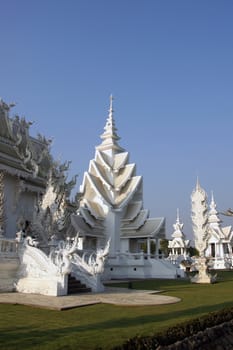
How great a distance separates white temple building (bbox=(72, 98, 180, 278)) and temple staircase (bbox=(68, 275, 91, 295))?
12.9m

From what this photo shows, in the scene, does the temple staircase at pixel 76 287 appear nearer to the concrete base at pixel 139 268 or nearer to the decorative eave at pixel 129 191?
the concrete base at pixel 139 268

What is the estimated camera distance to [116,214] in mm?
32188

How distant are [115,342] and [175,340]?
3.34ft

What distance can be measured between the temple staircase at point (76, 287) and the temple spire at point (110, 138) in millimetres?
22634

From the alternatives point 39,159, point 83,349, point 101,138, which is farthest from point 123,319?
point 101,138

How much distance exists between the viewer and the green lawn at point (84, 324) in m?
5.97

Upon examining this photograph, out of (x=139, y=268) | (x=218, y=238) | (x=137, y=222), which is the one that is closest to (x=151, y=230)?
(x=137, y=222)

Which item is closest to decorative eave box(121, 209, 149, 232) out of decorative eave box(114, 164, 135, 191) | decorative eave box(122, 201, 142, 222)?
decorative eave box(122, 201, 142, 222)

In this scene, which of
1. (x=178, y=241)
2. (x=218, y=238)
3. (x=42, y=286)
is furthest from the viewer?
(x=178, y=241)

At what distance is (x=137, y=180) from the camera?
33.7 meters

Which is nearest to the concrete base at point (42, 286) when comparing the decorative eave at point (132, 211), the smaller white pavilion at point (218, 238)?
the decorative eave at point (132, 211)

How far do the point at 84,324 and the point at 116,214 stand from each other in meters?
24.7

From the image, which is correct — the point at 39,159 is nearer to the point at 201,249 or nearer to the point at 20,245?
the point at 20,245

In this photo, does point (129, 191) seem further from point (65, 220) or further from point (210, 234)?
point (210, 234)
